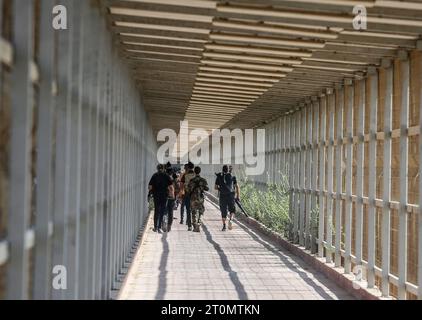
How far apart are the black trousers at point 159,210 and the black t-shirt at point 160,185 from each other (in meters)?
0.09

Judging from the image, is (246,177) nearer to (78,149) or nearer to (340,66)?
(340,66)

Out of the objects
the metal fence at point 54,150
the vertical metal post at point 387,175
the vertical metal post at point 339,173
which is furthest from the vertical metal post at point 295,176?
the metal fence at point 54,150

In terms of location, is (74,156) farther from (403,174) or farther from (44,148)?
(403,174)

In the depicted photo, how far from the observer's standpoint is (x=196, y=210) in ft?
59.5

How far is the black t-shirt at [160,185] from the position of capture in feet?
55.4

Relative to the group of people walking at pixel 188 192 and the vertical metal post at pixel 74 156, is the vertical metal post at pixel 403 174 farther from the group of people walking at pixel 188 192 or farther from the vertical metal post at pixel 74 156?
the group of people walking at pixel 188 192

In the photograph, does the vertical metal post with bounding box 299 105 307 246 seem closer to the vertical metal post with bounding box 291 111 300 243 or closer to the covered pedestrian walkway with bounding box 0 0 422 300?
the covered pedestrian walkway with bounding box 0 0 422 300

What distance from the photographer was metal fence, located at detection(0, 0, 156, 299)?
363 centimetres

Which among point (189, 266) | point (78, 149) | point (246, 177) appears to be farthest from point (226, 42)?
point (246, 177)

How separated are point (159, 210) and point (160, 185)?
759mm

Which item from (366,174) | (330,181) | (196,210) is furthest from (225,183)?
(366,174)

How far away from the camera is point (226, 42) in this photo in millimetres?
8586

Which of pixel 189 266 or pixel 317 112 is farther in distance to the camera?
pixel 317 112
